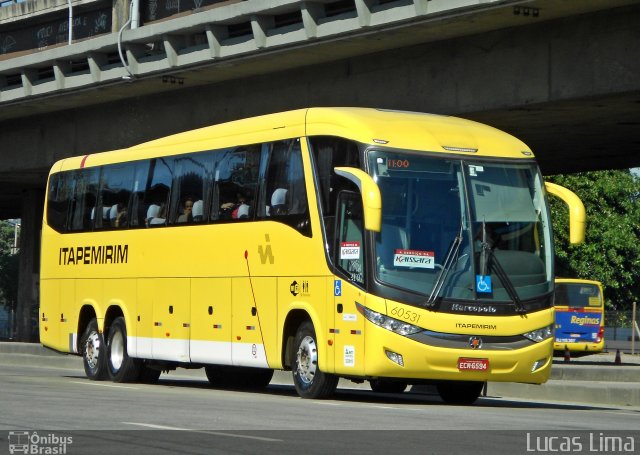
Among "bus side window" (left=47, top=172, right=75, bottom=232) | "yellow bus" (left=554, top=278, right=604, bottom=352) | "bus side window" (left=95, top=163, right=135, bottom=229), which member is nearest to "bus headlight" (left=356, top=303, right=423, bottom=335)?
"bus side window" (left=95, top=163, right=135, bottom=229)

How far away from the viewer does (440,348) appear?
18297mm

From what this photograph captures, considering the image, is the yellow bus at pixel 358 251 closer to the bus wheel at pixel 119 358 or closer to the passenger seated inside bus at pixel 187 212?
the passenger seated inside bus at pixel 187 212

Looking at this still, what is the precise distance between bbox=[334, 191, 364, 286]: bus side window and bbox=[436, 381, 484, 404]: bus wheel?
8.22 feet

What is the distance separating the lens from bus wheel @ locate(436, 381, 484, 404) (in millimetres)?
20272

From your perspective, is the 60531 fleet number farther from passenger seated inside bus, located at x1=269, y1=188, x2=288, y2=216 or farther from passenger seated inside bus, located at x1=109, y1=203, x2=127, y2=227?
passenger seated inside bus, located at x1=109, y1=203, x2=127, y2=227

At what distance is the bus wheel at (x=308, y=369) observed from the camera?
63.2ft

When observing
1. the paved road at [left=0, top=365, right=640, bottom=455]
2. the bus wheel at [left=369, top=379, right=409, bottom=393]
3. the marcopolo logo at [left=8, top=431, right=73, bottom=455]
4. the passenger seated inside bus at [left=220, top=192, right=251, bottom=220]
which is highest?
the passenger seated inside bus at [left=220, top=192, right=251, bottom=220]

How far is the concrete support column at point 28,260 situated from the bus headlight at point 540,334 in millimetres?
35649

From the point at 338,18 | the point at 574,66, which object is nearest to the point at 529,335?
the point at 574,66

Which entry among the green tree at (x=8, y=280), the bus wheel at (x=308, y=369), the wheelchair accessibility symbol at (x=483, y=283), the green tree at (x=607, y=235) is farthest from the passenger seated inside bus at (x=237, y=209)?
the green tree at (x=8, y=280)

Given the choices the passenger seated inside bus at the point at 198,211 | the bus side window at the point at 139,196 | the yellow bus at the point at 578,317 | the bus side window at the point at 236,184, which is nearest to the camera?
the bus side window at the point at 236,184

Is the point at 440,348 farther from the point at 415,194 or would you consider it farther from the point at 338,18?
the point at 338,18

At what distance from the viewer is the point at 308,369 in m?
19.6

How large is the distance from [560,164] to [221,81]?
9.89m
